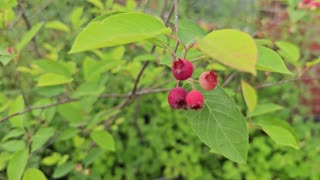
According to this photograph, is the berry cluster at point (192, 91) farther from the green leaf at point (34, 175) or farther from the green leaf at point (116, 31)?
the green leaf at point (34, 175)

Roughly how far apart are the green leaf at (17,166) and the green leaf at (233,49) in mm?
581

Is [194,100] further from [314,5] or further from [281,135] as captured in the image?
[314,5]

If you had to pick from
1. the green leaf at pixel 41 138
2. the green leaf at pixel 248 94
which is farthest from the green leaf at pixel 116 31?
the green leaf at pixel 41 138

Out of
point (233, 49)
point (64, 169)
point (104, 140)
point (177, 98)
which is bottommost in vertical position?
point (64, 169)

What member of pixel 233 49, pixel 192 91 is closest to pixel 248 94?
pixel 192 91

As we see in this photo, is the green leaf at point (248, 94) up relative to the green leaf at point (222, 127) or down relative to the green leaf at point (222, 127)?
down

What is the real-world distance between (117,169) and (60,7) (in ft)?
2.97

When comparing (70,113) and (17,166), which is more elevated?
(17,166)

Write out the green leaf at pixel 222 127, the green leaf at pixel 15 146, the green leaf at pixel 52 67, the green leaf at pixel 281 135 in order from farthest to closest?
the green leaf at pixel 52 67
the green leaf at pixel 15 146
the green leaf at pixel 281 135
the green leaf at pixel 222 127

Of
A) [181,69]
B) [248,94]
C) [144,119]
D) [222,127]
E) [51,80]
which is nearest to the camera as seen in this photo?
[181,69]

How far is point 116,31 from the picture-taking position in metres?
0.52

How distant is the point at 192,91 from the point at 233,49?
0.58 feet

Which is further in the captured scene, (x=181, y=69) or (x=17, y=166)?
(x=17, y=166)

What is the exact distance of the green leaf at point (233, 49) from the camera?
46 cm
